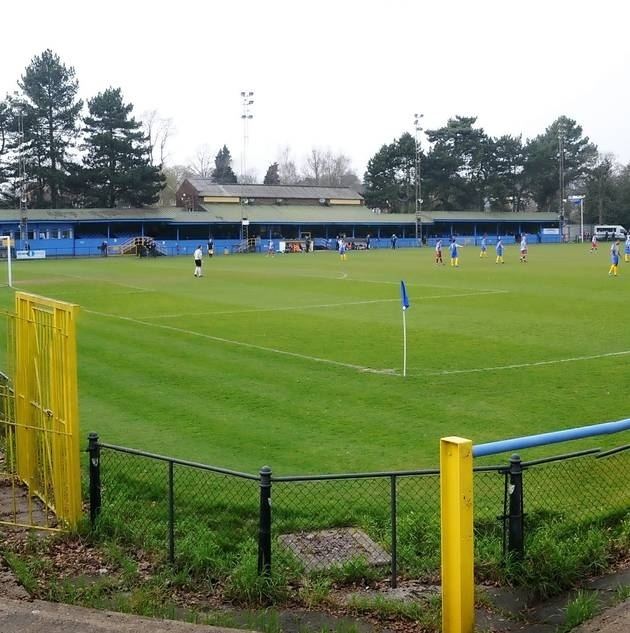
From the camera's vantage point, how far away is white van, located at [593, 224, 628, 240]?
11131cm

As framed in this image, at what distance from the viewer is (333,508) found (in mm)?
9352

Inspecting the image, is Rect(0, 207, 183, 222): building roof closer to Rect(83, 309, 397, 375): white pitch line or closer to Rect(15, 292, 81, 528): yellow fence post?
Rect(83, 309, 397, 375): white pitch line

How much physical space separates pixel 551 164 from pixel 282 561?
123 metres

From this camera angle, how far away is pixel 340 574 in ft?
24.1

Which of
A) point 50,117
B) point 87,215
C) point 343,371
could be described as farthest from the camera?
point 50,117

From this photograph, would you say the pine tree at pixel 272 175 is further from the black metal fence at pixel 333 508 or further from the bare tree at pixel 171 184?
the black metal fence at pixel 333 508

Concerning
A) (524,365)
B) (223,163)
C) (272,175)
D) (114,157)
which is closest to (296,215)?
(114,157)

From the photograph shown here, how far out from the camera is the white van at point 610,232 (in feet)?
365

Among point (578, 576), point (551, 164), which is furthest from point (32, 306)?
point (551, 164)

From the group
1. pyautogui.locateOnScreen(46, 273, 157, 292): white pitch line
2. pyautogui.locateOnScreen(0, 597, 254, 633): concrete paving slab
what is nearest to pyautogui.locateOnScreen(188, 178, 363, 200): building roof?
pyautogui.locateOnScreen(46, 273, 157, 292): white pitch line

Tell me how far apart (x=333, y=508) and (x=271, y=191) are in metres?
103

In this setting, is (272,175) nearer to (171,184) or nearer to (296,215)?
(171,184)

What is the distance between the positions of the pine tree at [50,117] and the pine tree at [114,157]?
2871mm

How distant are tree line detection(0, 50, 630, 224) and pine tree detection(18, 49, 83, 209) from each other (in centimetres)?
11
